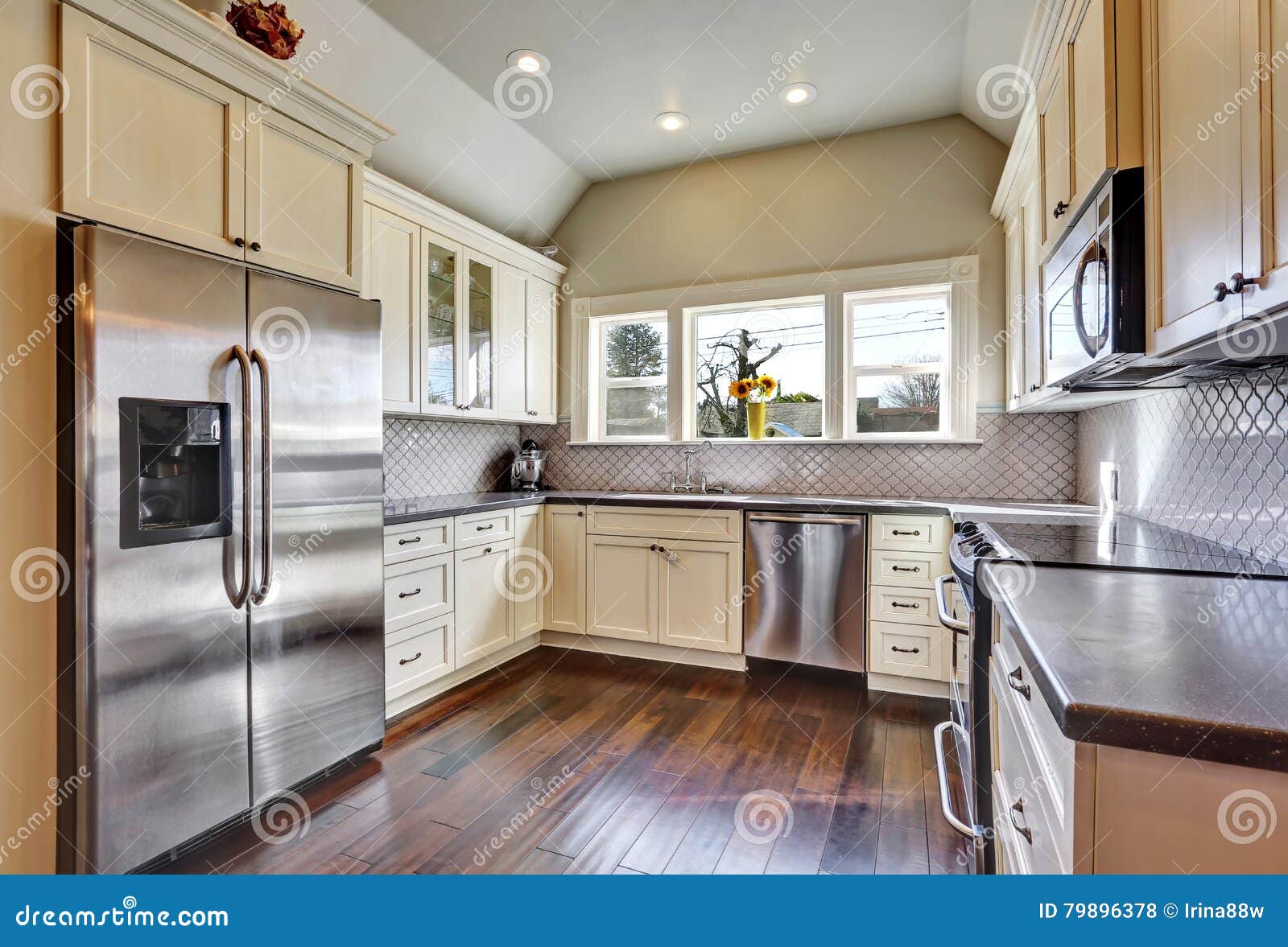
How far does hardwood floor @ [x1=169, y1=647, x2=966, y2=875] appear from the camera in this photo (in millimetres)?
1848

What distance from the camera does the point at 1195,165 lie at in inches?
48.2

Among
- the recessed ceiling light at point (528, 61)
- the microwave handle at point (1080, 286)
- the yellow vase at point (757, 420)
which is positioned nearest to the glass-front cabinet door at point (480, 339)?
the recessed ceiling light at point (528, 61)

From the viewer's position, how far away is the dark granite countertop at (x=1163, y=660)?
631 millimetres

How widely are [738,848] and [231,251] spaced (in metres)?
2.33

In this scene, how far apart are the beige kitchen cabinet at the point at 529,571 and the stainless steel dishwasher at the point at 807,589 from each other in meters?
1.20

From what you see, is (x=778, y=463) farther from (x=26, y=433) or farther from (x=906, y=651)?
(x=26, y=433)

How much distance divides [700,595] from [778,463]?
3.24ft

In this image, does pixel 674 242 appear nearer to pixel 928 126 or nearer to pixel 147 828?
pixel 928 126

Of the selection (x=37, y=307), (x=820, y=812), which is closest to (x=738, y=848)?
(x=820, y=812)

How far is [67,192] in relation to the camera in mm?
1648

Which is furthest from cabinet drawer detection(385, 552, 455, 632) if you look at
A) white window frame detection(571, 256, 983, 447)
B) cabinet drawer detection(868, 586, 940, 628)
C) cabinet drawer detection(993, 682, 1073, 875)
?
cabinet drawer detection(993, 682, 1073, 875)

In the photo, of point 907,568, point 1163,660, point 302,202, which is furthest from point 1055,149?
point 302,202

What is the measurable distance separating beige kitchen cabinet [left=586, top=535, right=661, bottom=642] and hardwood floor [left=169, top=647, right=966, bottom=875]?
Result: 0.44 metres

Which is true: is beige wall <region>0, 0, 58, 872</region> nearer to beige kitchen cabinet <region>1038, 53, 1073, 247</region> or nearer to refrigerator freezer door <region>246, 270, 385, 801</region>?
refrigerator freezer door <region>246, 270, 385, 801</region>
